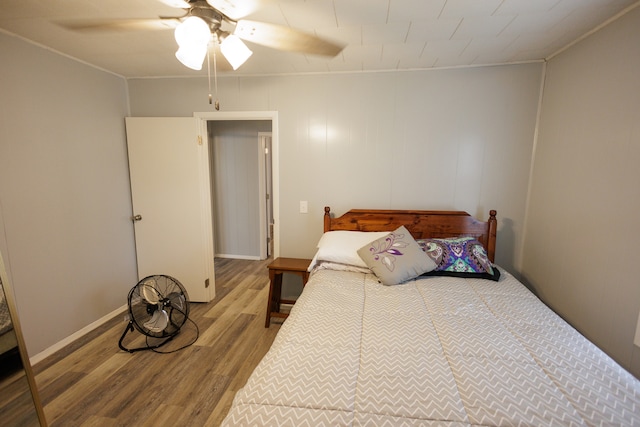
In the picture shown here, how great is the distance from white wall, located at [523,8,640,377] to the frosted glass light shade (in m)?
2.18

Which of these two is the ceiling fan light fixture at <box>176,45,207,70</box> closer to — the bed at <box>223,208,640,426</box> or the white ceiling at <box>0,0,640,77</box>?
the white ceiling at <box>0,0,640,77</box>

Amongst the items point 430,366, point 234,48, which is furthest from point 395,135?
point 430,366

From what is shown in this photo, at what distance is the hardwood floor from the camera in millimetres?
1631

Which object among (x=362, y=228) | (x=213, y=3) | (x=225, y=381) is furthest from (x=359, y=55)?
(x=225, y=381)

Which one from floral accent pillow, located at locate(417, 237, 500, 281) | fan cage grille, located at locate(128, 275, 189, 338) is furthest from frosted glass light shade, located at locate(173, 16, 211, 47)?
floral accent pillow, located at locate(417, 237, 500, 281)

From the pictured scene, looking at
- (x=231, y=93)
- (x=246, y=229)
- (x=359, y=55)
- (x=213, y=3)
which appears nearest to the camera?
(x=213, y=3)

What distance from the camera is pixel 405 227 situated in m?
2.44

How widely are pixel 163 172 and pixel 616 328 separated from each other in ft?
11.8

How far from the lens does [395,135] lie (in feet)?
8.21

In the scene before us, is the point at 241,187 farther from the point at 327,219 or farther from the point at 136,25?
the point at 136,25

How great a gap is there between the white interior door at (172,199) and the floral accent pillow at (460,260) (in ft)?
A: 7.18

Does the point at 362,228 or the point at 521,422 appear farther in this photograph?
the point at 362,228

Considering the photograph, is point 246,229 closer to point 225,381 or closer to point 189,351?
point 189,351

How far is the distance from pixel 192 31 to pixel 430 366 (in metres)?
1.73
